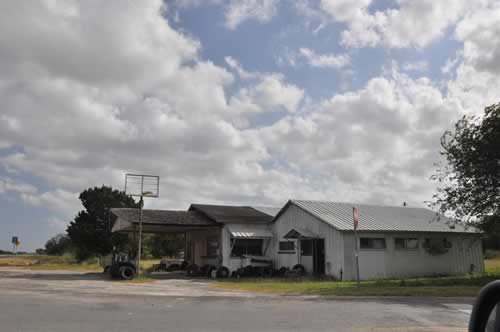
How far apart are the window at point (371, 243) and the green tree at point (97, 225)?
30352 millimetres

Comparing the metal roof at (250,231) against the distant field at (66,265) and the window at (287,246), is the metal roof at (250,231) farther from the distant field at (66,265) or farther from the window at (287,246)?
the distant field at (66,265)

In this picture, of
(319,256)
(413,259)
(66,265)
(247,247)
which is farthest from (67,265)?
(413,259)

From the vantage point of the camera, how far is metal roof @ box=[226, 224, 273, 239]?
105ft

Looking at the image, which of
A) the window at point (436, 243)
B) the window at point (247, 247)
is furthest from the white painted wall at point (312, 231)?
the window at point (436, 243)

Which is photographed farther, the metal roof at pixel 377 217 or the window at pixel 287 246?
the window at pixel 287 246

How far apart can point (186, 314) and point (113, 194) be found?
1796 inches

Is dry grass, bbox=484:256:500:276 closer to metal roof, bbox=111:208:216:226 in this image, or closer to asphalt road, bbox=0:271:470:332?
metal roof, bbox=111:208:216:226

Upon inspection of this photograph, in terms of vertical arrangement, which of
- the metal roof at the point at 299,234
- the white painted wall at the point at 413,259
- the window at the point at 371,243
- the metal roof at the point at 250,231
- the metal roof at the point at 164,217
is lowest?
the white painted wall at the point at 413,259

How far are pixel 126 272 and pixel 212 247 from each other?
32.4ft

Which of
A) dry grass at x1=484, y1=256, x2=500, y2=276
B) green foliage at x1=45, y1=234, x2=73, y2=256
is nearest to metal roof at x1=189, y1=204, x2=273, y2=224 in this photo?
dry grass at x1=484, y1=256, x2=500, y2=276

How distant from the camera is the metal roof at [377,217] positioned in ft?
96.7

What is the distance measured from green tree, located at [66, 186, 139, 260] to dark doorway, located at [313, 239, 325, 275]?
28043 millimetres

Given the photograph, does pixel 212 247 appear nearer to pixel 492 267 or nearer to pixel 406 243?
pixel 406 243

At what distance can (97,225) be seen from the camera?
54.2 metres
